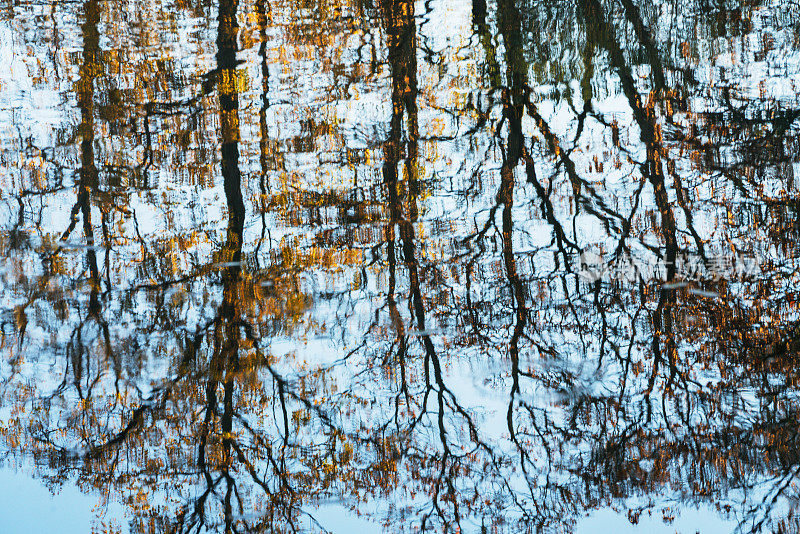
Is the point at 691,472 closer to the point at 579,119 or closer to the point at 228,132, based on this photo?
the point at 579,119

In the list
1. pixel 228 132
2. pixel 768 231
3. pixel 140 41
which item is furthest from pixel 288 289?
pixel 140 41

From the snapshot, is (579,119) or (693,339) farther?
(579,119)

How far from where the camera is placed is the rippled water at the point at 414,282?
3113 millimetres

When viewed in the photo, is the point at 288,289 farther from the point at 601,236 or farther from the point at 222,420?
the point at 601,236

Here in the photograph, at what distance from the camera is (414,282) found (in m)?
4.23

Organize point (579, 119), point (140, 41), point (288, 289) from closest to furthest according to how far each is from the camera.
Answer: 1. point (288, 289)
2. point (579, 119)
3. point (140, 41)

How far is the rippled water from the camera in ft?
10.2

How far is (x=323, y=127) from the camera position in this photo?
235 inches

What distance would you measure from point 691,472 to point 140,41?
6.62m

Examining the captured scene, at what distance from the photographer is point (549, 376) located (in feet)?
11.6

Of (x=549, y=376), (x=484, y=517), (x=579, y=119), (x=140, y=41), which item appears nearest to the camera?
(x=484, y=517)

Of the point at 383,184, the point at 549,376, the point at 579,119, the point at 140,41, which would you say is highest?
the point at 140,41

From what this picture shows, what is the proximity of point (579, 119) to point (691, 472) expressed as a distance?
3275mm

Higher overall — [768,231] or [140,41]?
[140,41]
